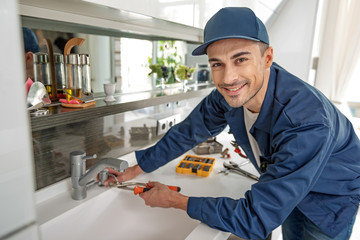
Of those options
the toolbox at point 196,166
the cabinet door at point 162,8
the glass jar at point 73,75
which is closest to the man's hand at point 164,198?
the toolbox at point 196,166

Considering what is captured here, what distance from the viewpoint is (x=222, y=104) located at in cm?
114

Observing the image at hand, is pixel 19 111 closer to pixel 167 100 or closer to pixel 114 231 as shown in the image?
pixel 114 231

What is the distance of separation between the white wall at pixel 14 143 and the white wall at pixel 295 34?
2410 mm

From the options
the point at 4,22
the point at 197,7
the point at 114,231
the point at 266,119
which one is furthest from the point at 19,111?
the point at 197,7

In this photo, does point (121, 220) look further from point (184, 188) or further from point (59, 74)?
point (59, 74)

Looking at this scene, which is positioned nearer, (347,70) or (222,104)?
(222,104)

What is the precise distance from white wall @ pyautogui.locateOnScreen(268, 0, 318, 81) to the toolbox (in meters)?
1.50

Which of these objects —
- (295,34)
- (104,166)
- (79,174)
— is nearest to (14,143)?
(104,166)

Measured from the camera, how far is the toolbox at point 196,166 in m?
1.22

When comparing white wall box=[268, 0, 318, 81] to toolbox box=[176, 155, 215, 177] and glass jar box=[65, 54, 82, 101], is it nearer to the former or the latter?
toolbox box=[176, 155, 215, 177]

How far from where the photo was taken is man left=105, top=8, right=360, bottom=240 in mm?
711

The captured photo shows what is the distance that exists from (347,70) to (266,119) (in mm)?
1996

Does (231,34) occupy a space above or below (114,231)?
above

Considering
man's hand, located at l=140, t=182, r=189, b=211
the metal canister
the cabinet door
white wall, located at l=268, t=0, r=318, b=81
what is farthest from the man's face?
white wall, located at l=268, t=0, r=318, b=81
